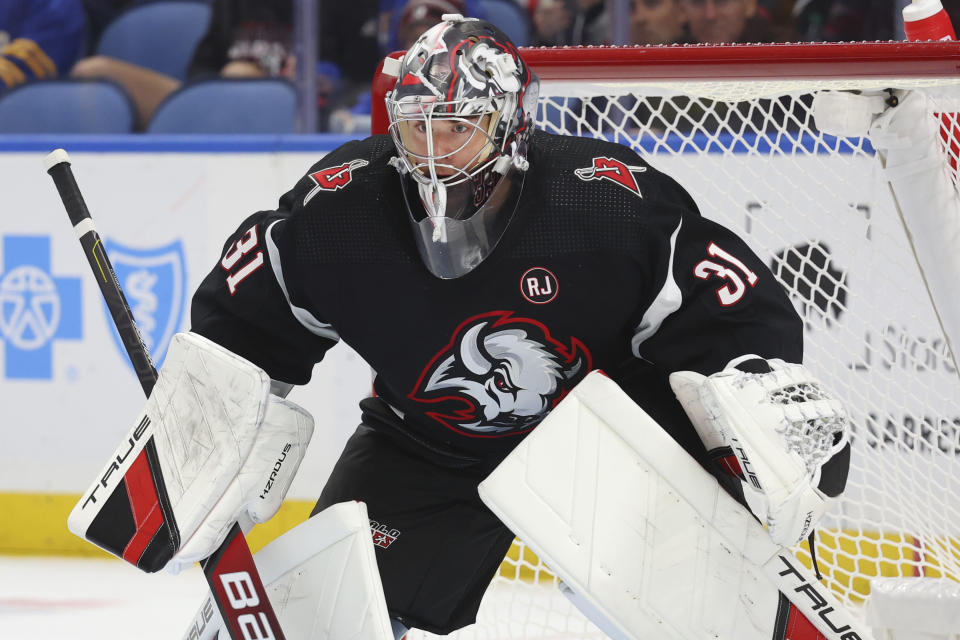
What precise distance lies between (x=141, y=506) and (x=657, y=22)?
1936 mm

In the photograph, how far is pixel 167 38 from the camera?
3.56m

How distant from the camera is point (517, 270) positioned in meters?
1.54

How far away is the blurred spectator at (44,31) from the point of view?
3.56 metres

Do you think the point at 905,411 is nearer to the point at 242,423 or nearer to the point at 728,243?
the point at 728,243

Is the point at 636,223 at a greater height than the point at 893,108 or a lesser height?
lesser

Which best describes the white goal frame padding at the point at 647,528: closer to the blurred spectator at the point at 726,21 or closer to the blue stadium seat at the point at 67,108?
the blurred spectator at the point at 726,21

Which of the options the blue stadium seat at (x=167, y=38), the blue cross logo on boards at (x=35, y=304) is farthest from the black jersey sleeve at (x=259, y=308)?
the blue stadium seat at (x=167, y=38)

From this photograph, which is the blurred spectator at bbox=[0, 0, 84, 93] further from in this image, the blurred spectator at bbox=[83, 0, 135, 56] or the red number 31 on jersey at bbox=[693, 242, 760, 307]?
the red number 31 on jersey at bbox=[693, 242, 760, 307]

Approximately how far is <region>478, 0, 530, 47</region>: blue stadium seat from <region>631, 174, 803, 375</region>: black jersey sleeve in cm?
191

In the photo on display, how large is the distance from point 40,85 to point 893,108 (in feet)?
8.36

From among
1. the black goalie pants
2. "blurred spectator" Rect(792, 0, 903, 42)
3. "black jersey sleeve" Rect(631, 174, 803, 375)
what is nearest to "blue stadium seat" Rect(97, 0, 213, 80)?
"blurred spectator" Rect(792, 0, 903, 42)

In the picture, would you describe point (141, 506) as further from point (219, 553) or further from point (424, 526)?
point (424, 526)

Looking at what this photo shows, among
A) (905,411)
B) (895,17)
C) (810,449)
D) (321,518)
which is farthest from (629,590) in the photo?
(895,17)

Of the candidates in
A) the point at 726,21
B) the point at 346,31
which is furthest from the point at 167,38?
the point at 726,21
